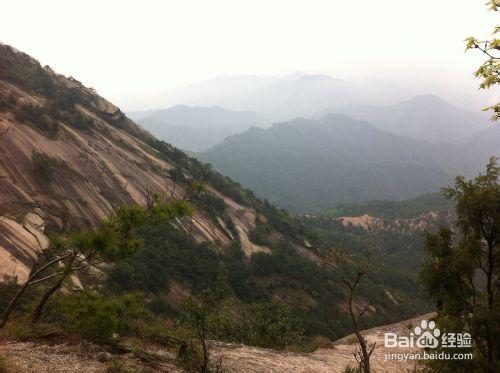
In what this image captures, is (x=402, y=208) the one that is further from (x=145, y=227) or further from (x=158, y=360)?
(x=158, y=360)

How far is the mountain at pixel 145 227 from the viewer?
28328mm

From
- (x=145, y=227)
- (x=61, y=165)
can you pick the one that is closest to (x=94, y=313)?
(x=145, y=227)

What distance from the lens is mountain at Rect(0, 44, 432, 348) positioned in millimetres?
28328

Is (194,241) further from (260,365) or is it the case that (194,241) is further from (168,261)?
(260,365)

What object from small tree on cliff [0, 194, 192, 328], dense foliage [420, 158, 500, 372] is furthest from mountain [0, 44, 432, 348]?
dense foliage [420, 158, 500, 372]

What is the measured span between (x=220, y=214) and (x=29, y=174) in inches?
1247

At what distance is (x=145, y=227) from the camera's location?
26094 mm

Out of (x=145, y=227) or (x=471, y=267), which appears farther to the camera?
(x=145, y=227)

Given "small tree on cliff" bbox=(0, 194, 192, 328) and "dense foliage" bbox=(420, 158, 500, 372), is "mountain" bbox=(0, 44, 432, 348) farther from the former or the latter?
"dense foliage" bbox=(420, 158, 500, 372)

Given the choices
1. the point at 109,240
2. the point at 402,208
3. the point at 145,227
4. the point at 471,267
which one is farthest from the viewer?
the point at 402,208

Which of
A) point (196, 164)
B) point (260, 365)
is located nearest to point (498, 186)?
point (260, 365)

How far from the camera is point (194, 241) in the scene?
1956 inches

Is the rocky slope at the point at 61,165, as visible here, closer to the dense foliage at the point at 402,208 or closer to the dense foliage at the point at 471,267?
the dense foliage at the point at 471,267

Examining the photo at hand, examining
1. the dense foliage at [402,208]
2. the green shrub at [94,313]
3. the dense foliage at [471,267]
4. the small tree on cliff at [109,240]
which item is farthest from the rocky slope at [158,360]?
the dense foliage at [402,208]
